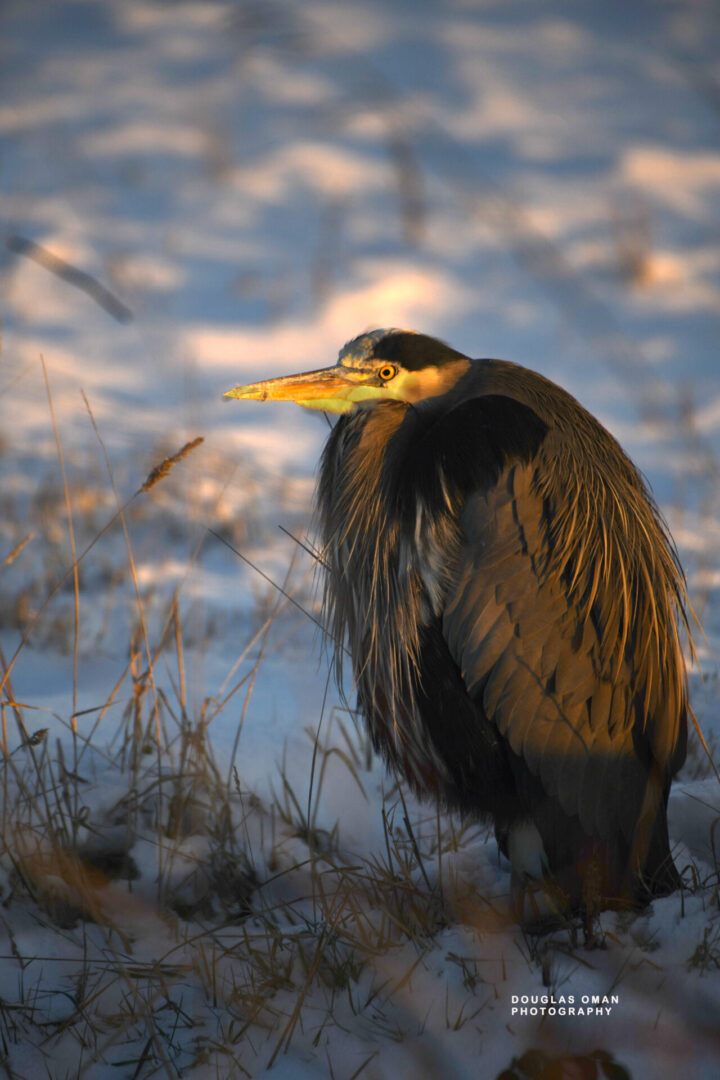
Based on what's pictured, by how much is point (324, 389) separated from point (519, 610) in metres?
0.74

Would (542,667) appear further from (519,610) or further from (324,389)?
(324,389)

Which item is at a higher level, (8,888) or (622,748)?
(622,748)

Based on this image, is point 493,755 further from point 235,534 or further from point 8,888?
point 235,534

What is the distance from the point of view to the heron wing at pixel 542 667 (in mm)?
1758

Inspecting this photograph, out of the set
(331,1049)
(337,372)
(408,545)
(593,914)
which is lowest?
(331,1049)

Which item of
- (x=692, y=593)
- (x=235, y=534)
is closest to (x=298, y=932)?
(x=692, y=593)

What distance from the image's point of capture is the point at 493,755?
185cm

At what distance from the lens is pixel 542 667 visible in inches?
69.3

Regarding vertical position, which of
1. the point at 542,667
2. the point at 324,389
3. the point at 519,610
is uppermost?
the point at 324,389

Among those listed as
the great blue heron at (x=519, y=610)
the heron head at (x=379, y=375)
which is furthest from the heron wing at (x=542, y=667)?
the heron head at (x=379, y=375)

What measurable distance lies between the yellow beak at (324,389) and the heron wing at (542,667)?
451 mm

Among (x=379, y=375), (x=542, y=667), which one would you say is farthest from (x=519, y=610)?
(x=379, y=375)

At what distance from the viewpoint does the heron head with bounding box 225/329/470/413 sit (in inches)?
77.5

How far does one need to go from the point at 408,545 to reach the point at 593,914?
86cm
